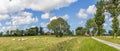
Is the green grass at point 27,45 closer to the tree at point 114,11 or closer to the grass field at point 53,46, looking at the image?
the grass field at point 53,46

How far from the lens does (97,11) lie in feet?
381

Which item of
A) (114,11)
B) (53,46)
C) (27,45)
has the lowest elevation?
(53,46)

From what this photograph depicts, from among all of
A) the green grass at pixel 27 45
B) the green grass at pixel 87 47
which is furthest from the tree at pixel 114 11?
the green grass at pixel 87 47

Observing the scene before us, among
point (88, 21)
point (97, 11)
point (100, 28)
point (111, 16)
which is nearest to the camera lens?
point (111, 16)

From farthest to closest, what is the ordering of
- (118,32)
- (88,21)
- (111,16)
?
1. (88,21)
2. (111,16)
3. (118,32)

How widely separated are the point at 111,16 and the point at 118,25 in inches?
215

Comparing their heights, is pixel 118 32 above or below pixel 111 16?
below

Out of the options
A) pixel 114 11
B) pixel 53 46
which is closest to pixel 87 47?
pixel 53 46

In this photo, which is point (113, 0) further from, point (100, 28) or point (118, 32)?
point (100, 28)

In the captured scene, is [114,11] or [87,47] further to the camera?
[114,11]

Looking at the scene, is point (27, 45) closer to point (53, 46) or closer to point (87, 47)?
point (53, 46)

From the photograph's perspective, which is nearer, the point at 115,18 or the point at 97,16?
the point at 115,18

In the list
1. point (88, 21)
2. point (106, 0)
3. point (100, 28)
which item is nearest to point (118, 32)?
point (106, 0)

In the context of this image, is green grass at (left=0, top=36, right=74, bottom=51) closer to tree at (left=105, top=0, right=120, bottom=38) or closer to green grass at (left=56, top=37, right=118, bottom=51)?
green grass at (left=56, top=37, right=118, bottom=51)
